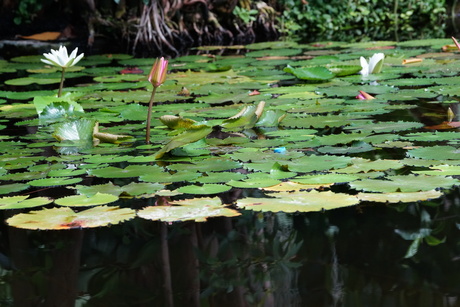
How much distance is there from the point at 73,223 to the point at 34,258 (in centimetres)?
16

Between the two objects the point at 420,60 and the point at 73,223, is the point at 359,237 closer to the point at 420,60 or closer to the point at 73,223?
the point at 73,223

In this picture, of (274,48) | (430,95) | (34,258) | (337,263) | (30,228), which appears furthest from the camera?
(274,48)

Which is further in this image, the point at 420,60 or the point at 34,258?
the point at 420,60

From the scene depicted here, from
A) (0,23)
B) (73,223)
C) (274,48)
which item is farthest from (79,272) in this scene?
(0,23)

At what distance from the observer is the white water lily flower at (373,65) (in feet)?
12.5

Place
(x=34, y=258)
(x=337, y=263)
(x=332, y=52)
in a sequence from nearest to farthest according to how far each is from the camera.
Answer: (x=337, y=263)
(x=34, y=258)
(x=332, y=52)

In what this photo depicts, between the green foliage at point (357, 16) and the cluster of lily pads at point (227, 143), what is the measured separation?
406 cm

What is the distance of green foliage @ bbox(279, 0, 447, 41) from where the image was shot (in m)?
8.26

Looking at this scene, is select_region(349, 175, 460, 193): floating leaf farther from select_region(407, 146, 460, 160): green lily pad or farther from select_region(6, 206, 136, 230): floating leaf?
select_region(6, 206, 136, 230): floating leaf

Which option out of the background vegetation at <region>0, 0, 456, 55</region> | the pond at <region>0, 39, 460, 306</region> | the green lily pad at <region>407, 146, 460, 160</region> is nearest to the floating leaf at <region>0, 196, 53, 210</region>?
the pond at <region>0, 39, 460, 306</region>

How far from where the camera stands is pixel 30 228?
161 cm

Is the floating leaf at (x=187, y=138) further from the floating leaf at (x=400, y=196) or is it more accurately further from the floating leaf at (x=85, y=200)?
the floating leaf at (x=400, y=196)

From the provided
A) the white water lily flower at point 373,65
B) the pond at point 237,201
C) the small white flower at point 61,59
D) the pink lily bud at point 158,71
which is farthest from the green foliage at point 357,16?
the pink lily bud at point 158,71

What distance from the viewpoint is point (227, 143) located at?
7.82 feet
